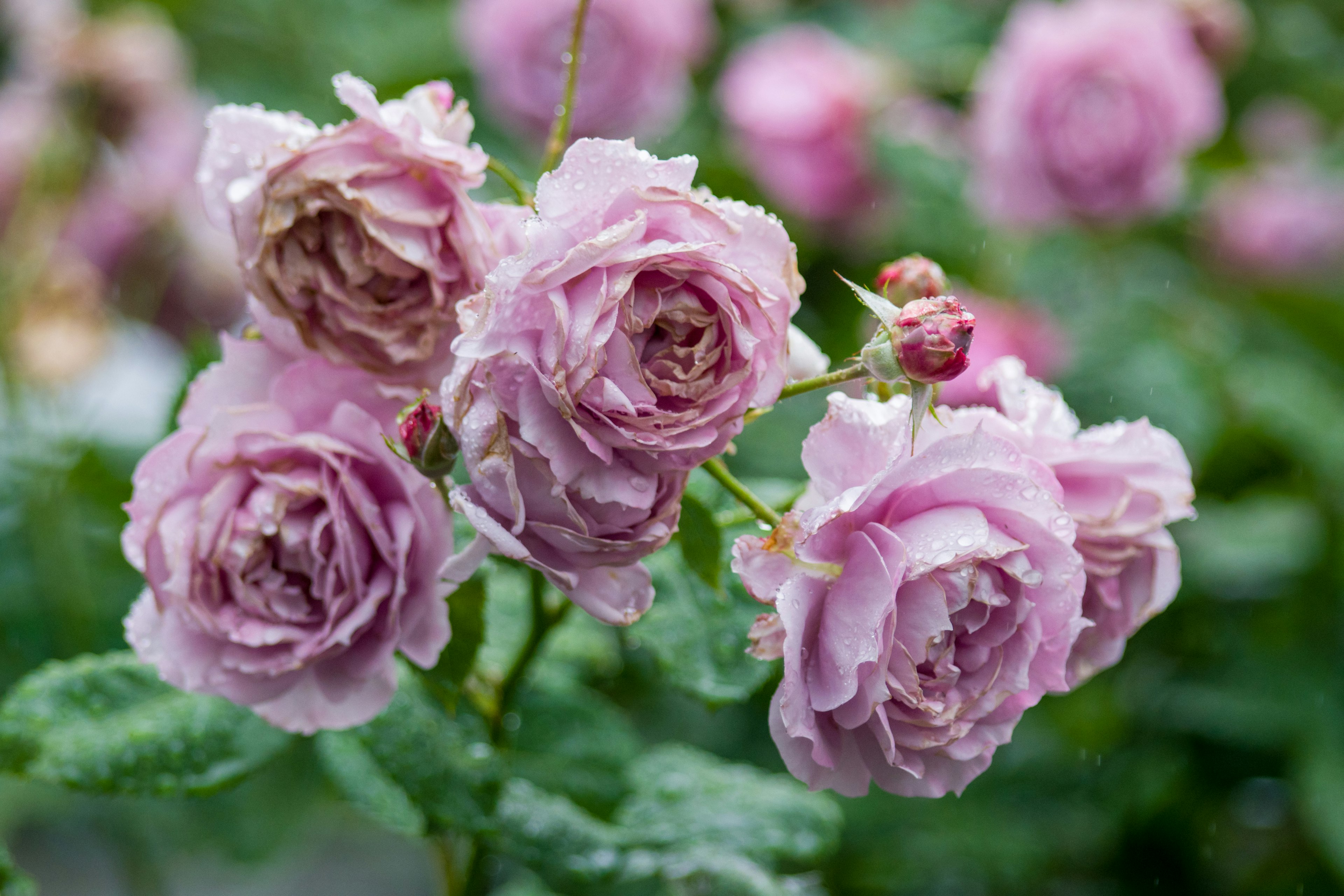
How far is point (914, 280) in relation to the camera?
0.62m

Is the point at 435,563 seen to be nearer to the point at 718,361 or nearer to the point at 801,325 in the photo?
the point at 718,361

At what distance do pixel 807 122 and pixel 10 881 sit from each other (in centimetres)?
124

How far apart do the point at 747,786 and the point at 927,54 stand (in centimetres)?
132

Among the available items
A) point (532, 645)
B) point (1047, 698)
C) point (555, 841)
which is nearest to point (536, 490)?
point (532, 645)

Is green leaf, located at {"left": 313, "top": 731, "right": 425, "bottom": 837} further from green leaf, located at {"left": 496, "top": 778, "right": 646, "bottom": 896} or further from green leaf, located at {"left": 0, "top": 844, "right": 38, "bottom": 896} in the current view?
green leaf, located at {"left": 0, "top": 844, "right": 38, "bottom": 896}

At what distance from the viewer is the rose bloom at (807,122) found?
1.60 meters

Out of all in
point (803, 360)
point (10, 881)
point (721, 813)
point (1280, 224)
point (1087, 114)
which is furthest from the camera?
point (1280, 224)

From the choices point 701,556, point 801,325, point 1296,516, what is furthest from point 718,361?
Answer: point 1296,516

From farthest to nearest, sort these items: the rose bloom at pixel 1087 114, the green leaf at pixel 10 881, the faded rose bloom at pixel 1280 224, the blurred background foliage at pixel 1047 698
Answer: the faded rose bloom at pixel 1280 224 < the rose bloom at pixel 1087 114 < the blurred background foliage at pixel 1047 698 < the green leaf at pixel 10 881

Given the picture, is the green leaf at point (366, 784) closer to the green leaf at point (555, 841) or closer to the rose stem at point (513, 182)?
the green leaf at point (555, 841)

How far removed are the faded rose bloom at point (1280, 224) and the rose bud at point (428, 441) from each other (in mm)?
1687

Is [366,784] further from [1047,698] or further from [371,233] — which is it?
[1047,698]

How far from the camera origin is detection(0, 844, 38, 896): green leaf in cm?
67

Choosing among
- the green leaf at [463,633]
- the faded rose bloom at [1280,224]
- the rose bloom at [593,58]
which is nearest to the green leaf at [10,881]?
the green leaf at [463,633]
